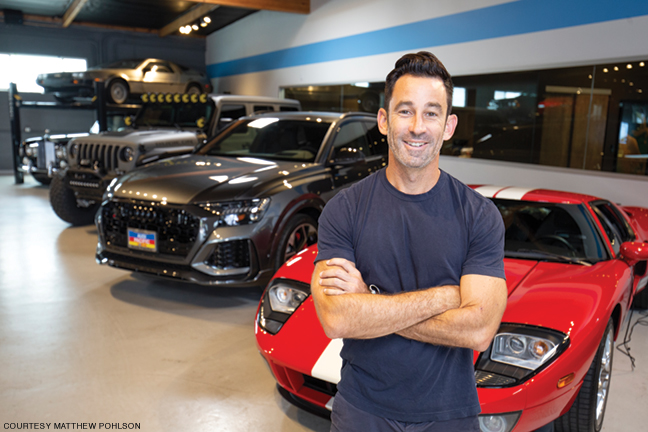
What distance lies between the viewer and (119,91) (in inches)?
443

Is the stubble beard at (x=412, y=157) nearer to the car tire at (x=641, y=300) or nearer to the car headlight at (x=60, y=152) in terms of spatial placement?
the car tire at (x=641, y=300)

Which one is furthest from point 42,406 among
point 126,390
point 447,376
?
point 447,376

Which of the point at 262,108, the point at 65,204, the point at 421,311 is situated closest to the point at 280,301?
the point at 421,311

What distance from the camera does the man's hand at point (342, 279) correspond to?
1.29 m

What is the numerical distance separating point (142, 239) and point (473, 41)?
5617mm

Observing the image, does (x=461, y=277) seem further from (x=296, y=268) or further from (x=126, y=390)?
(x=126, y=390)

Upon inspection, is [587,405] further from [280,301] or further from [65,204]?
[65,204]

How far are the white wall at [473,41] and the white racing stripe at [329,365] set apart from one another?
487 centimetres

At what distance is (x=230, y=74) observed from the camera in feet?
49.0

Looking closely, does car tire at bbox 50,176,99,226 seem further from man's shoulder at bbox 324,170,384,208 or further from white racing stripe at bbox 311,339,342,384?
man's shoulder at bbox 324,170,384,208

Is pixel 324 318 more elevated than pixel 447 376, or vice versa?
pixel 324 318

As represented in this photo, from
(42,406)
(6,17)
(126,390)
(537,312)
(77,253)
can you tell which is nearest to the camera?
(537,312)

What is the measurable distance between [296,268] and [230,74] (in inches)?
524

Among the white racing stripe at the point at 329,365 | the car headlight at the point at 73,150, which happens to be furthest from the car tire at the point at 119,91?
the white racing stripe at the point at 329,365
